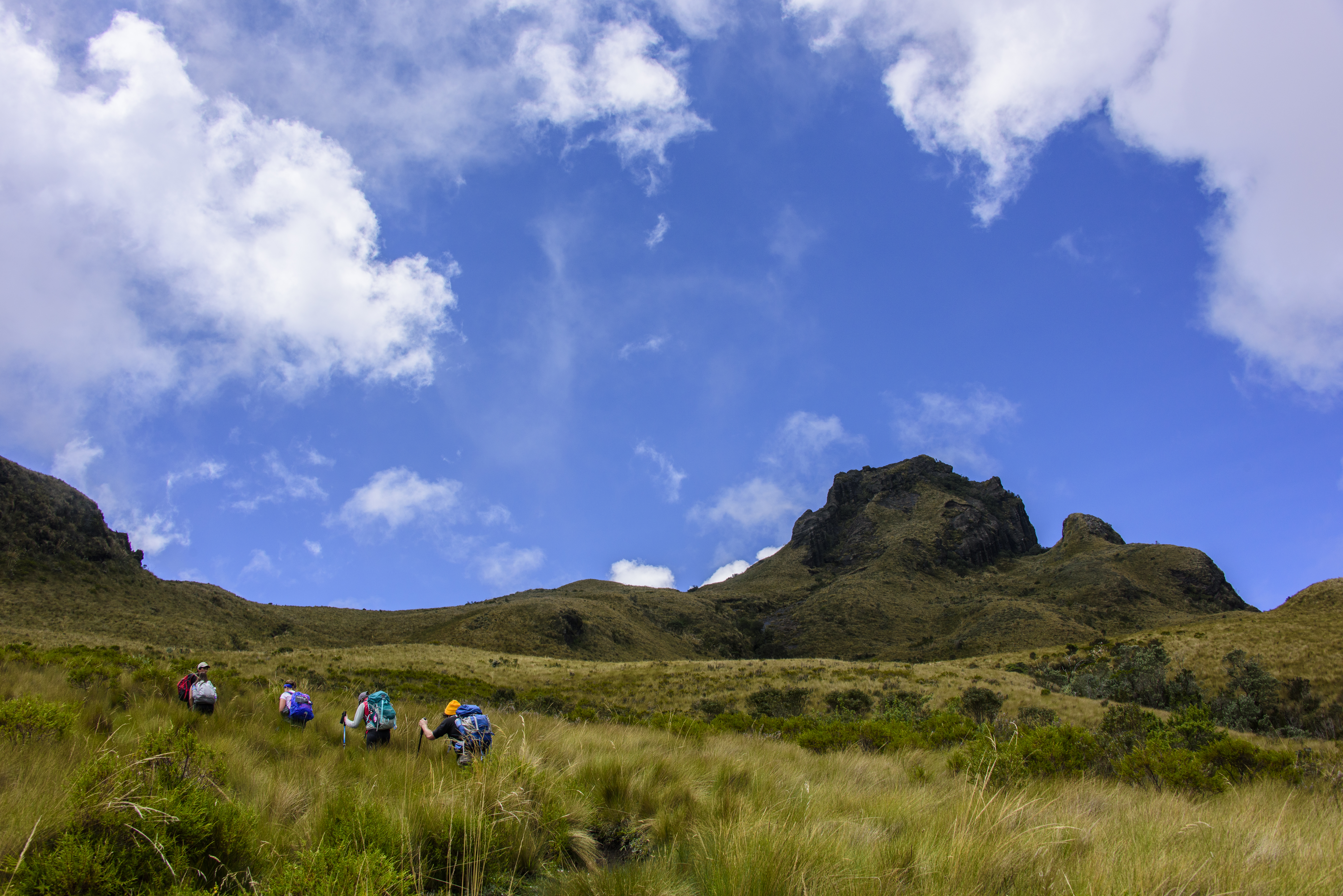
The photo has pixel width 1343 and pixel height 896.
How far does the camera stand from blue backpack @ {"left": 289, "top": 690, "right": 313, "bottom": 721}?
28.8 feet

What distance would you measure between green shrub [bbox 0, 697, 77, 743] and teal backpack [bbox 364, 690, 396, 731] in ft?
9.36

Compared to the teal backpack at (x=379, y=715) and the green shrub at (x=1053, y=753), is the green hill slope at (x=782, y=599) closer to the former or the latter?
the teal backpack at (x=379, y=715)

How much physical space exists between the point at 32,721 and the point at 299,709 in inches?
162

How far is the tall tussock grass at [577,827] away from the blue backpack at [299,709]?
2.10 metres

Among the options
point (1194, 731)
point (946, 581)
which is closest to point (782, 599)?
point (946, 581)

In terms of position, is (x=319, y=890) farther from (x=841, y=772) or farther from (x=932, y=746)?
(x=932, y=746)

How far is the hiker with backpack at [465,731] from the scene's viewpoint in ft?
20.6

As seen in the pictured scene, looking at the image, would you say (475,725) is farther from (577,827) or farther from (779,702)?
(779,702)

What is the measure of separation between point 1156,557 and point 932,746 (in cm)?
12279

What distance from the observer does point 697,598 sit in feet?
365

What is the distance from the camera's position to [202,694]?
27.2ft

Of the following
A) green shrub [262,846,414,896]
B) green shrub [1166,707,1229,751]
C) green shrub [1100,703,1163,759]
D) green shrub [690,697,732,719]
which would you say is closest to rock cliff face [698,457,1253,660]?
green shrub [690,697,732,719]

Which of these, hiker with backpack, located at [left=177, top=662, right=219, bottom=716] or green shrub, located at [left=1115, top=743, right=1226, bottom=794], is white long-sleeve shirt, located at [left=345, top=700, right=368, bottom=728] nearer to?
hiker with backpack, located at [left=177, top=662, right=219, bottom=716]

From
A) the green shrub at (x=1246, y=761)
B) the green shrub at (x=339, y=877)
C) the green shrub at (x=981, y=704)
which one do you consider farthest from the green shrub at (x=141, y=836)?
the green shrub at (x=981, y=704)
